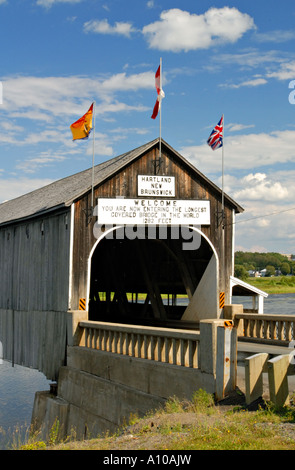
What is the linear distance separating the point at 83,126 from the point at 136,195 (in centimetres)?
300

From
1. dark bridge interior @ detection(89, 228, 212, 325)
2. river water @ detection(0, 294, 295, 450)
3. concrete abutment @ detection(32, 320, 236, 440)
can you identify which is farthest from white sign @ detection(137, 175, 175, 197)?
river water @ detection(0, 294, 295, 450)

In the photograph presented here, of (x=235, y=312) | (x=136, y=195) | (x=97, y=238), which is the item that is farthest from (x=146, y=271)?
(x=97, y=238)

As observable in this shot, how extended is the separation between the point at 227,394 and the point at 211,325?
1.31 meters

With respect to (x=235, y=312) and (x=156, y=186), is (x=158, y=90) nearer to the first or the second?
(x=156, y=186)

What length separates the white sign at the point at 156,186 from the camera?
19484 mm

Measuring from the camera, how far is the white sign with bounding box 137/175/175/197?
19484 millimetres

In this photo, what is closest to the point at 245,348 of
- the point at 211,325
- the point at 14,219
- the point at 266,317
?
the point at 266,317

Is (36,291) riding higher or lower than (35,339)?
higher

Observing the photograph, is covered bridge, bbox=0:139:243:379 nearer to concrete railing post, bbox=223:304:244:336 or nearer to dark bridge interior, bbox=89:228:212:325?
dark bridge interior, bbox=89:228:212:325

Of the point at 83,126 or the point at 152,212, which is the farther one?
the point at 152,212

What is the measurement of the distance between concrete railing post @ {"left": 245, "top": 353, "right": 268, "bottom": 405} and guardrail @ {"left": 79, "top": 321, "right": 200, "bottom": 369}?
1.87 metres

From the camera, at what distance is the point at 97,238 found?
18406mm

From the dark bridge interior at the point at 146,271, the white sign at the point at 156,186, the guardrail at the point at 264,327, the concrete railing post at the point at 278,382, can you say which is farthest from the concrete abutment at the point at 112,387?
the dark bridge interior at the point at 146,271

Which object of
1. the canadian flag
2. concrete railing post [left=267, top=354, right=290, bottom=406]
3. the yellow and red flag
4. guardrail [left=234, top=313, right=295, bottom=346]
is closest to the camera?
concrete railing post [left=267, top=354, right=290, bottom=406]
